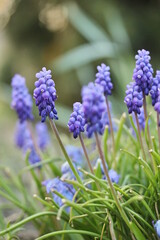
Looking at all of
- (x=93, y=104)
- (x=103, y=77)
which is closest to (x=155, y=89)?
(x=103, y=77)

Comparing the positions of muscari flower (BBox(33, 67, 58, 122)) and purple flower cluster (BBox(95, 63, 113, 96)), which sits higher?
purple flower cluster (BBox(95, 63, 113, 96))

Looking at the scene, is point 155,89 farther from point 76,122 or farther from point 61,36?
point 61,36

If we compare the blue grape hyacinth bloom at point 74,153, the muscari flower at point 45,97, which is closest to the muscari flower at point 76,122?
the muscari flower at point 45,97

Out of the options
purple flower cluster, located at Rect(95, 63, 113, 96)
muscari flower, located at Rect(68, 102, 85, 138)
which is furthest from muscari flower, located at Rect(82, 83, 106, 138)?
purple flower cluster, located at Rect(95, 63, 113, 96)

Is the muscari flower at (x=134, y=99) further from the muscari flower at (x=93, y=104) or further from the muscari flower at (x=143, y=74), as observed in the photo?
the muscari flower at (x=93, y=104)

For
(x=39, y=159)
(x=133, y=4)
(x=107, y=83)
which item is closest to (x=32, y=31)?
(x=133, y=4)

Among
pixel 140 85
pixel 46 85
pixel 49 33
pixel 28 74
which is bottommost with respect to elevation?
pixel 140 85

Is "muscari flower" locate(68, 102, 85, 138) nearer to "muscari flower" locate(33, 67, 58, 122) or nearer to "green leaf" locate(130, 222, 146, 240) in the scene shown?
"muscari flower" locate(33, 67, 58, 122)

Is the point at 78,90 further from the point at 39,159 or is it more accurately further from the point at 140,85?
the point at 140,85
